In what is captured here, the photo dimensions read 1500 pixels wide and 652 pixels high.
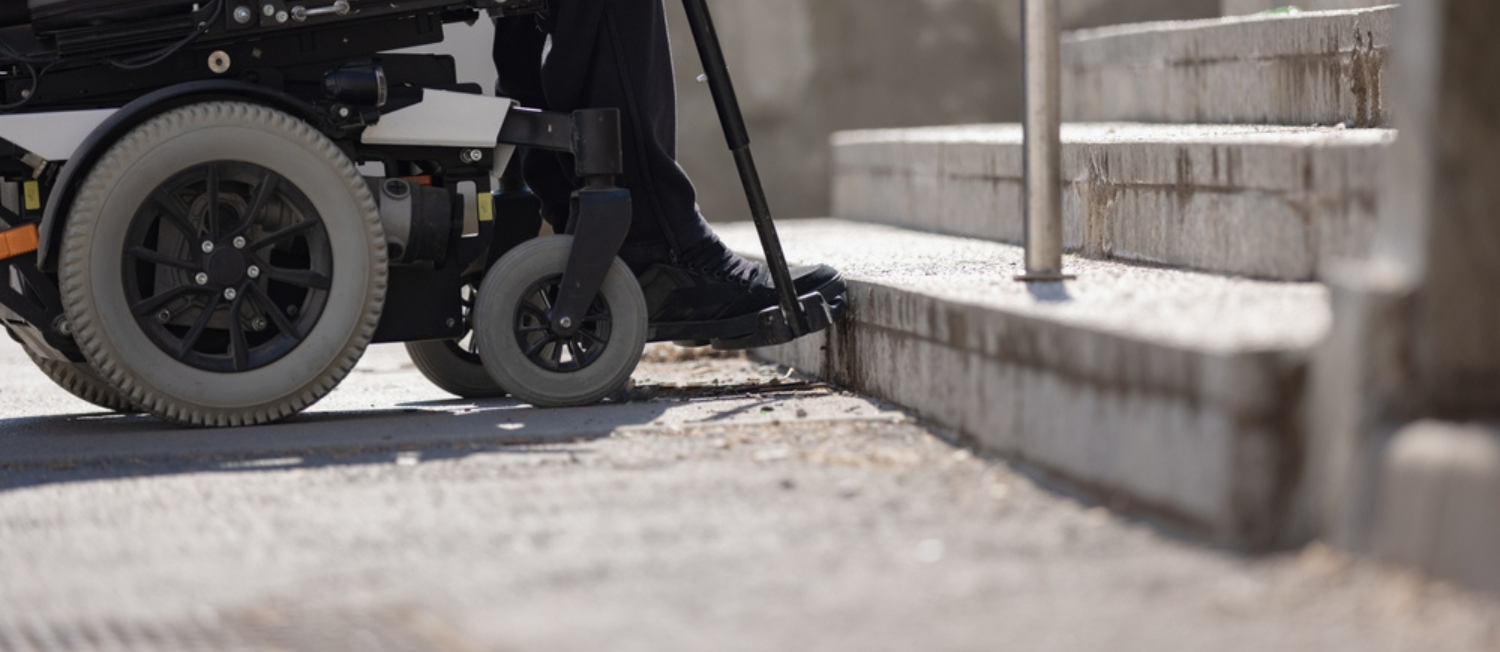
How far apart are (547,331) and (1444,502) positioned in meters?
2.61

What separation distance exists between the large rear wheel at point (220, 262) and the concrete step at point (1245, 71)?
9.38ft

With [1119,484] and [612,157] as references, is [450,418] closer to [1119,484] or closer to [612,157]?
[612,157]

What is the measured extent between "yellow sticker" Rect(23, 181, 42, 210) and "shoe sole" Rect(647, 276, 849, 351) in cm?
148

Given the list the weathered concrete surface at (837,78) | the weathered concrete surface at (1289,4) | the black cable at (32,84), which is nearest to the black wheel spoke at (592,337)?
the black cable at (32,84)

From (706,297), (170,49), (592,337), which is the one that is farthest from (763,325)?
(170,49)

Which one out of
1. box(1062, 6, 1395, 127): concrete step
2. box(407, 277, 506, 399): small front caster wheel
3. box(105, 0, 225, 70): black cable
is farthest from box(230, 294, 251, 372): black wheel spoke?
box(1062, 6, 1395, 127): concrete step

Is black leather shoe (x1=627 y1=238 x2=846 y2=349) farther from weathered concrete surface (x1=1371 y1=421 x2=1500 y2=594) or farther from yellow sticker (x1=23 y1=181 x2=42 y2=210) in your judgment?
weathered concrete surface (x1=1371 y1=421 x2=1500 y2=594)

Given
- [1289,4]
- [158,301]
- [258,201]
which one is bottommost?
[158,301]

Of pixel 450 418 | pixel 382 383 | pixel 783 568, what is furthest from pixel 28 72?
pixel 783 568

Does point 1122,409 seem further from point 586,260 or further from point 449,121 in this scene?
point 449,121

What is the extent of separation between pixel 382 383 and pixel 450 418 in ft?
5.56

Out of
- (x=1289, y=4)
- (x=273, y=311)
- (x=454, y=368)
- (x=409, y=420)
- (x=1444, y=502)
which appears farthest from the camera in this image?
(x=1289, y=4)

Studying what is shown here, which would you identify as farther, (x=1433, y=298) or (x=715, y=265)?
(x=715, y=265)

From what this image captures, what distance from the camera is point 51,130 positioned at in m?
4.50
